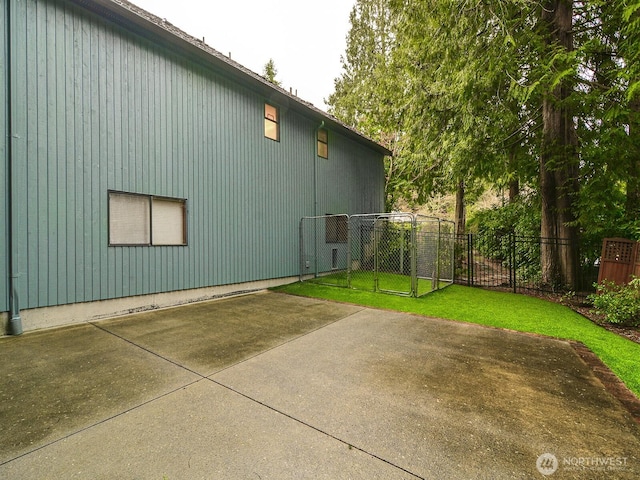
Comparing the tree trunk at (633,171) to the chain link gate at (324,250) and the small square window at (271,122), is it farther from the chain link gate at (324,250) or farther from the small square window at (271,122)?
the small square window at (271,122)

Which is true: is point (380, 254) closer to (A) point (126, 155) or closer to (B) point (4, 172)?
(A) point (126, 155)

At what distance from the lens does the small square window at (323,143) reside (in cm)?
971

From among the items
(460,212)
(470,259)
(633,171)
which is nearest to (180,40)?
(470,259)

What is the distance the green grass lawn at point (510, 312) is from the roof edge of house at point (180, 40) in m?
5.49

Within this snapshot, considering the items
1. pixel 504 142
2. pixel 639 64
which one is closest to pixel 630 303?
pixel 639 64

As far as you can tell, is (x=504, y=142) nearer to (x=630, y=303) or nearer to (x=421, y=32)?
(x=421, y=32)

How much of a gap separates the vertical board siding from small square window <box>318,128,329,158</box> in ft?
24.0

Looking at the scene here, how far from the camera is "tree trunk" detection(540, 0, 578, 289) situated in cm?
646

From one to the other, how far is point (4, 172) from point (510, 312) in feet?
28.7

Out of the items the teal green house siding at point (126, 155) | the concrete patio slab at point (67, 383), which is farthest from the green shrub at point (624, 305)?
the teal green house siding at point (126, 155)

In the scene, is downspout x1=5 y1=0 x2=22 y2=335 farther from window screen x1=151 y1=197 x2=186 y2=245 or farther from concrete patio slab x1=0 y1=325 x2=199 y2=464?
window screen x1=151 y1=197 x2=186 y2=245

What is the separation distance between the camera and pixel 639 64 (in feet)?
13.7

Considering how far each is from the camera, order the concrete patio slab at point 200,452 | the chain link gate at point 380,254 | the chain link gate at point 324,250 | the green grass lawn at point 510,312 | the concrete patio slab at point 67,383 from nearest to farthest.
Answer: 1. the concrete patio slab at point 200,452
2. the concrete patio slab at point 67,383
3. the green grass lawn at point 510,312
4. the chain link gate at point 380,254
5. the chain link gate at point 324,250

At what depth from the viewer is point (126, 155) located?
16.7 ft
